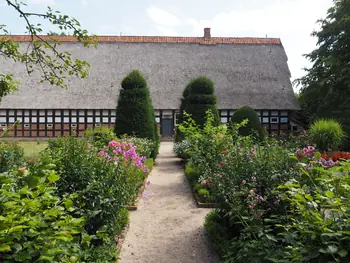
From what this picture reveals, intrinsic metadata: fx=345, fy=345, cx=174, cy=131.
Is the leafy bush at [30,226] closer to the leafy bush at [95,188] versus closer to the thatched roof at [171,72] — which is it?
the leafy bush at [95,188]

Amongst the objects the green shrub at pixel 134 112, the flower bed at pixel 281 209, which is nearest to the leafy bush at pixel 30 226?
the flower bed at pixel 281 209

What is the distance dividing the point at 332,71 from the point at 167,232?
16.8 m

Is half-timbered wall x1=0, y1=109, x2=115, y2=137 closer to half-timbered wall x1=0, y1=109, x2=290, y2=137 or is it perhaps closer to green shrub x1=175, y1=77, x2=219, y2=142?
half-timbered wall x1=0, y1=109, x2=290, y2=137

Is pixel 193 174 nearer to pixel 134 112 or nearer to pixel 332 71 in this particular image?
pixel 134 112

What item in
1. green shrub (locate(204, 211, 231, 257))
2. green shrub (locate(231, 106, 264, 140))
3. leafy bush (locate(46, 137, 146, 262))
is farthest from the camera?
green shrub (locate(231, 106, 264, 140))

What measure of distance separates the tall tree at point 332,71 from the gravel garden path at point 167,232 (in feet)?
42.3

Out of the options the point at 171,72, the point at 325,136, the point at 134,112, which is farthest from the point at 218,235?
the point at 171,72

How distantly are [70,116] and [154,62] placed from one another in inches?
297

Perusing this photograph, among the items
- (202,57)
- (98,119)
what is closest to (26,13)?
(98,119)

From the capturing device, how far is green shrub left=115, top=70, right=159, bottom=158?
12.5 metres

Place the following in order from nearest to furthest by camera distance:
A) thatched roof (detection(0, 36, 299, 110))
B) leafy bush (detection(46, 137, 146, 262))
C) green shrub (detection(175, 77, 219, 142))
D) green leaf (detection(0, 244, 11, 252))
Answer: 1. green leaf (detection(0, 244, 11, 252))
2. leafy bush (detection(46, 137, 146, 262))
3. green shrub (detection(175, 77, 219, 142))
4. thatched roof (detection(0, 36, 299, 110))

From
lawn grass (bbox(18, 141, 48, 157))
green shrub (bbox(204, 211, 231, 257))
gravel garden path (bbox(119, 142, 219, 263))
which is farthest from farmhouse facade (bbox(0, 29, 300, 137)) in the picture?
green shrub (bbox(204, 211, 231, 257))

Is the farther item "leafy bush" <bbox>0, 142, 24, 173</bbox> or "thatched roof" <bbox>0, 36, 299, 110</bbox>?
"thatched roof" <bbox>0, 36, 299, 110</bbox>

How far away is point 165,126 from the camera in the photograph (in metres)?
24.5
